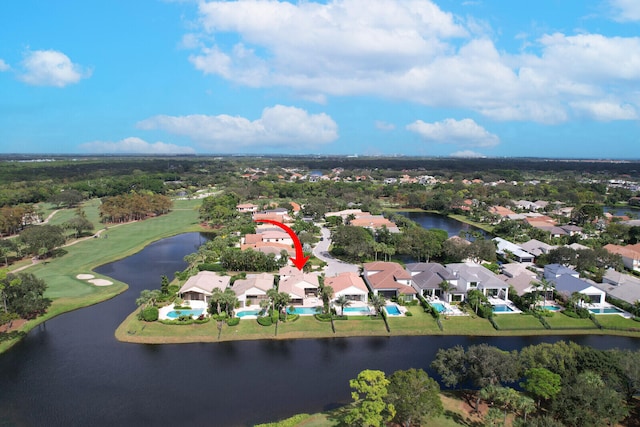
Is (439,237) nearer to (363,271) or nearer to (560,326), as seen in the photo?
(363,271)

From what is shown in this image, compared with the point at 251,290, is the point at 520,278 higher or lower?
higher

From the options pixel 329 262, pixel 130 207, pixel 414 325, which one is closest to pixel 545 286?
pixel 414 325

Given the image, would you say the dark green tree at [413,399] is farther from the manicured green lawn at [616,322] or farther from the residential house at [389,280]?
the manicured green lawn at [616,322]

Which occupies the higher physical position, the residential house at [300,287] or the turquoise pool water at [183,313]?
the residential house at [300,287]

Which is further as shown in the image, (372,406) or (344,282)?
(344,282)

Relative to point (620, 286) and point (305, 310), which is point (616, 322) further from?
point (305, 310)

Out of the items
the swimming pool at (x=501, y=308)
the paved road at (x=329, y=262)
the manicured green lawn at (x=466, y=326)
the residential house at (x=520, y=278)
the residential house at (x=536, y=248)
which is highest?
the residential house at (x=536, y=248)

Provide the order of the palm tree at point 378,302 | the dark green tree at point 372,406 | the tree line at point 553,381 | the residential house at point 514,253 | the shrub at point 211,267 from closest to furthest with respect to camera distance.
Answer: the dark green tree at point 372,406, the tree line at point 553,381, the palm tree at point 378,302, the shrub at point 211,267, the residential house at point 514,253

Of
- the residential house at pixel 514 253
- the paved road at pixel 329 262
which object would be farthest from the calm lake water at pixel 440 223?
the paved road at pixel 329 262
